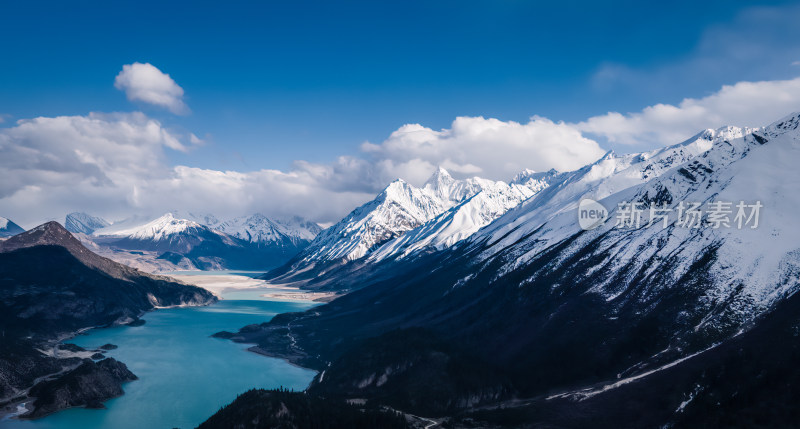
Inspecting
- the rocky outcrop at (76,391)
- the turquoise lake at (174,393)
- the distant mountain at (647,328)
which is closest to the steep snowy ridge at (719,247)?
the distant mountain at (647,328)

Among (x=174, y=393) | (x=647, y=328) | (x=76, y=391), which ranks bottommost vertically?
(x=174, y=393)

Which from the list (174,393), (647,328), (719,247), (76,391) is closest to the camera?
(647,328)

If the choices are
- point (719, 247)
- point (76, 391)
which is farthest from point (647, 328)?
point (76, 391)

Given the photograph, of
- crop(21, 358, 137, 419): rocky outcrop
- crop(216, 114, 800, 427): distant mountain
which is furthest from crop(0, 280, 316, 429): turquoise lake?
crop(216, 114, 800, 427): distant mountain

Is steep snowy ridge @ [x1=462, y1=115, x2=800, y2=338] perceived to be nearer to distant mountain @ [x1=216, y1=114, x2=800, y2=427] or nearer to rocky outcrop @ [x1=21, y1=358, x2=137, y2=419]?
distant mountain @ [x1=216, y1=114, x2=800, y2=427]

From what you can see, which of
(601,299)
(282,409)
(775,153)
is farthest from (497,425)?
(775,153)

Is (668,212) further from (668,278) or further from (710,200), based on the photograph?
(668,278)

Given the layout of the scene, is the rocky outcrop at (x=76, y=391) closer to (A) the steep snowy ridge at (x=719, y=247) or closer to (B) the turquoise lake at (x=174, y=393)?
(B) the turquoise lake at (x=174, y=393)

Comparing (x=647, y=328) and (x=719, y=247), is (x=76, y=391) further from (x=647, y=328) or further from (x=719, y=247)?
(x=719, y=247)
